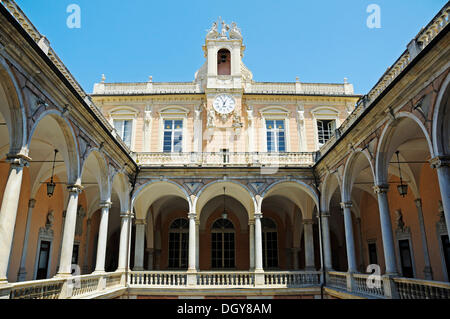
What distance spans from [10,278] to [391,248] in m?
13.0

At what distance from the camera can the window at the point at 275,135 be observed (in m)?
19.2

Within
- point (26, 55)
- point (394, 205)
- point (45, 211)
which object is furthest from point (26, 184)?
point (394, 205)

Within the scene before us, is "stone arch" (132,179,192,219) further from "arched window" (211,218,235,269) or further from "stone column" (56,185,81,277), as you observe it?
"stone column" (56,185,81,277)

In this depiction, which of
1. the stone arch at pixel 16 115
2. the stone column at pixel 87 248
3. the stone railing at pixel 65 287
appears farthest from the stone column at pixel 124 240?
the stone arch at pixel 16 115

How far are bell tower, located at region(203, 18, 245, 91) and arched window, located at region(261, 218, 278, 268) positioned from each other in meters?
8.79

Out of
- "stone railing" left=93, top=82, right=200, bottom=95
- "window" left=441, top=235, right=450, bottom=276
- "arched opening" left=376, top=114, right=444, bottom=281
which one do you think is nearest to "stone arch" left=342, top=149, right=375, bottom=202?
"arched opening" left=376, top=114, right=444, bottom=281

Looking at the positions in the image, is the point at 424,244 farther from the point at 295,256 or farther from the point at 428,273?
the point at 295,256

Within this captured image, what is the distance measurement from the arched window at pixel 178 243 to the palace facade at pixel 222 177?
84 millimetres

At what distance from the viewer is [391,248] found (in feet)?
32.9

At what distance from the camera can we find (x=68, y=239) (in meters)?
10.2

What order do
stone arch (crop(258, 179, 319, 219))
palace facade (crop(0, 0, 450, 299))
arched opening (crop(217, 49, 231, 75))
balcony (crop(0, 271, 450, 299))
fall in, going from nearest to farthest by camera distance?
palace facade (crop(0, 0, 450, 299)) < balcony (crop(0, 271, 450, 299)) < stone arch (crop(258, 179, 319, 219)) < arched opening (crop(217, 49, 231, 75))

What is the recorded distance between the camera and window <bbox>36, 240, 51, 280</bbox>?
1425 centimetres

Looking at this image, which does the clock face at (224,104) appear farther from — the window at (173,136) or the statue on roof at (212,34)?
the statue on roof at (212,34)
